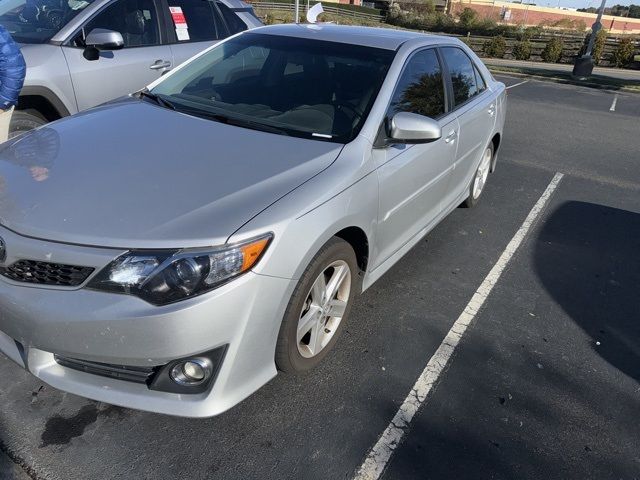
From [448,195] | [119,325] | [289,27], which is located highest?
[289,27]

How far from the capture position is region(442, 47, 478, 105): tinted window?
3.95 m

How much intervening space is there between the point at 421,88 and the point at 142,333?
8.07 feet

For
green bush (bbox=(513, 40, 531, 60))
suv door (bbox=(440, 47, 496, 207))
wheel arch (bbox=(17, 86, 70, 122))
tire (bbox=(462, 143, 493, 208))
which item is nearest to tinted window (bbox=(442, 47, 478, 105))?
suv door (bbox=(440, 47, 496, 207))

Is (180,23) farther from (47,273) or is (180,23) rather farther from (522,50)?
(522,50)

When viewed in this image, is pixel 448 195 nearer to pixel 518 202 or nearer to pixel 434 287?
pixel 434 287

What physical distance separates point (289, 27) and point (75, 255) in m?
2.62

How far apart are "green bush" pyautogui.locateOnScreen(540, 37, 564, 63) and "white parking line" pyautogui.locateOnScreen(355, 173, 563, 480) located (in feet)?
80.6

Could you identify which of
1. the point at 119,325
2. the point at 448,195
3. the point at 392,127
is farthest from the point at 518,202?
the point at 119,325

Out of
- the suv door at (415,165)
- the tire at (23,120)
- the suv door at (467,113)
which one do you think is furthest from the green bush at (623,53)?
the tire at (23,120)

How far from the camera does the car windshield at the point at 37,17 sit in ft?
14.2

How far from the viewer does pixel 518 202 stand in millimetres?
5410

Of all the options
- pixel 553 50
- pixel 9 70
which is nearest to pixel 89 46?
pixel 9 70

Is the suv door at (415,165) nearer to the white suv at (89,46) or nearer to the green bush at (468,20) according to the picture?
the white suv at (89,46)

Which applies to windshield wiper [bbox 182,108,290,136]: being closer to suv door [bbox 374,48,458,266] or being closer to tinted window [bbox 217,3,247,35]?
suv door [bbox 374,48,458,266]
